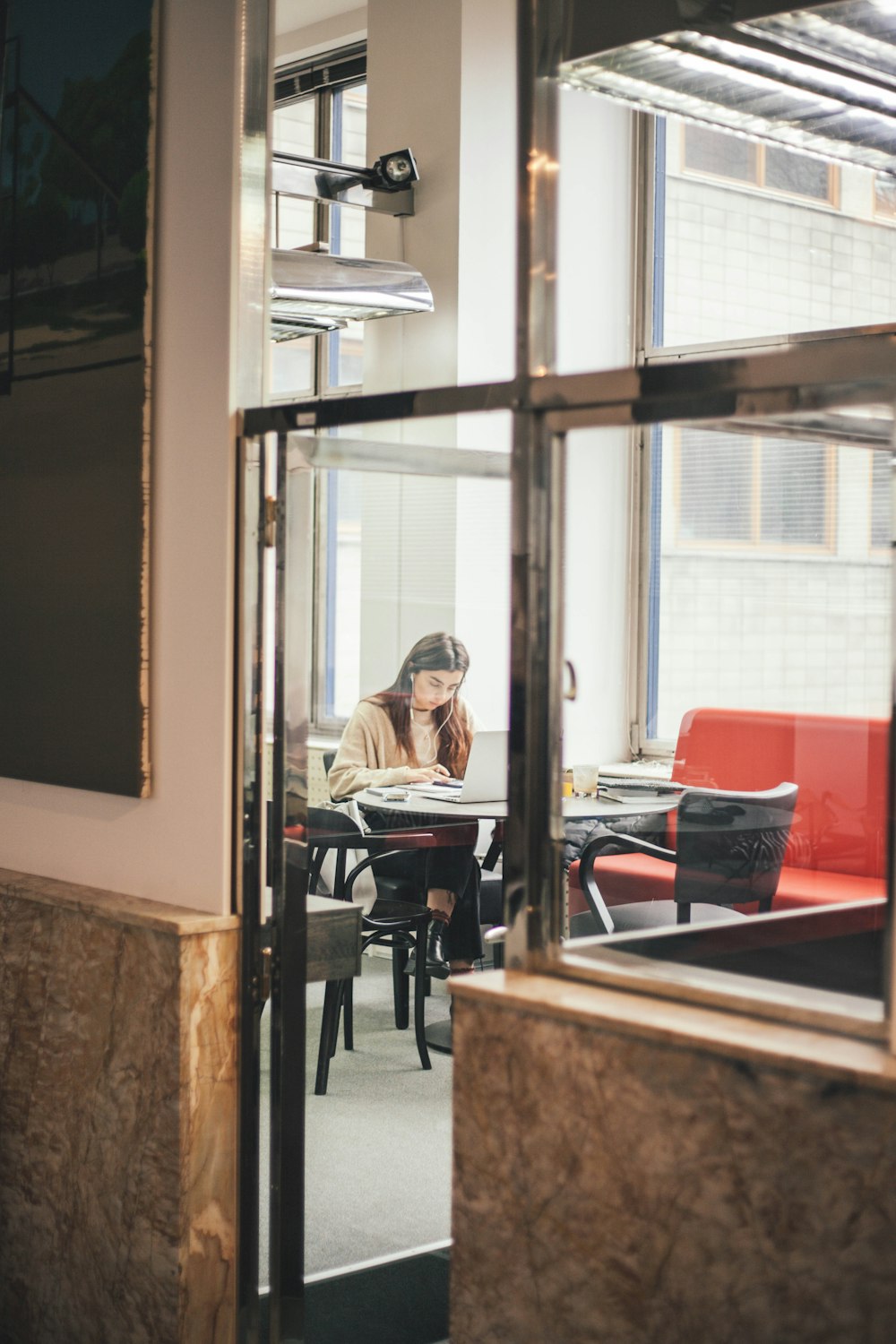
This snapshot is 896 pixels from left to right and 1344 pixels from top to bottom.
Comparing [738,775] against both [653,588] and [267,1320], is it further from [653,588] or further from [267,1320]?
[267,1320]

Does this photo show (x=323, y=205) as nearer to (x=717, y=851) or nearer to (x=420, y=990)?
(x=717, y=851)

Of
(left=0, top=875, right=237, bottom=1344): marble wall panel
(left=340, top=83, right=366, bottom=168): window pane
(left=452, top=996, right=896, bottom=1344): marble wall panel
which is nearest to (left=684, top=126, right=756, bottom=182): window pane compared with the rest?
(left=340, top=83, right=366, bottom=168): window pane

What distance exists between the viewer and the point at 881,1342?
171 centimetres

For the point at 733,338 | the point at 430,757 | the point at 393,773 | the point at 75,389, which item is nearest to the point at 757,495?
the point at 733,338

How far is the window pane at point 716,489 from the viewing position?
19.2ft

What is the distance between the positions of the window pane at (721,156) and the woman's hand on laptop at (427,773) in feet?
11.9

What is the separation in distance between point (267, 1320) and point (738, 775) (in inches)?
126

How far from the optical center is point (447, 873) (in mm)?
4477

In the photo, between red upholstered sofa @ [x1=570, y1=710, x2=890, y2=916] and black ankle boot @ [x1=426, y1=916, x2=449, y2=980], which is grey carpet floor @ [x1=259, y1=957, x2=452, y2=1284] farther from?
red upholstered sofa @ [x1=570, y1=710, x2=890, y2=916]

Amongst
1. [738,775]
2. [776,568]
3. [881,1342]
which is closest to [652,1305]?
[881,1342]

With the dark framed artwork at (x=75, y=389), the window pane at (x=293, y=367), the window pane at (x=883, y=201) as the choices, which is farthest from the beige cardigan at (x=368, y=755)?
the window pane at (x=293, y=367)

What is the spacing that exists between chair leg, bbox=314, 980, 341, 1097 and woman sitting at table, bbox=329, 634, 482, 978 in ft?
1.65

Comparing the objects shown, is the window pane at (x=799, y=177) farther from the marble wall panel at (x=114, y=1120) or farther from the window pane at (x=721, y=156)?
the marble wall panel at (x=114, y=1120)

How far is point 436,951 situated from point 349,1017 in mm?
796
